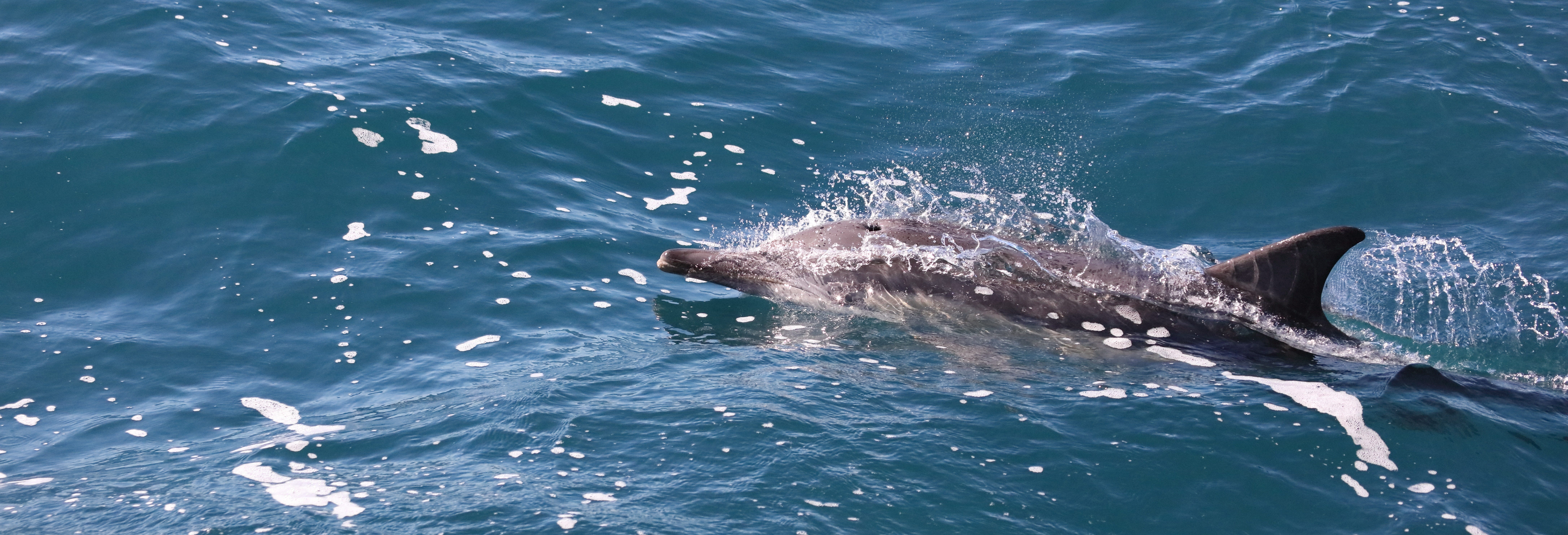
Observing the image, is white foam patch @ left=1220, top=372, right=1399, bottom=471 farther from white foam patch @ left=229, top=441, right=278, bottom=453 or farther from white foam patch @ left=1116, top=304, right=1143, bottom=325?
white foam patch @ left=229, top=441, right=278, bottom=453

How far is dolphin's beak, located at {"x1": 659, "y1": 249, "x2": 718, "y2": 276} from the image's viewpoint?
1011 cm

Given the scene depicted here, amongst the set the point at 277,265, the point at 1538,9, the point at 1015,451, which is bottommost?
the point at 277,265

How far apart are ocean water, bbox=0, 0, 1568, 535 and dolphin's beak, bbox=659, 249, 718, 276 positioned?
1.31 feet

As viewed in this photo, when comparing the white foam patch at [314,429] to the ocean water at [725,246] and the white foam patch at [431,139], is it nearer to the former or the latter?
the ocean water at [725,246]

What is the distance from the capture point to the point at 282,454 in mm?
7113

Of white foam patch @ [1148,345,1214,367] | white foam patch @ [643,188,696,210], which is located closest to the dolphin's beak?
white foam patch @ [643,188,696,210]

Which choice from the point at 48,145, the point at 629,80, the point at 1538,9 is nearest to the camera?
the point at 48,145

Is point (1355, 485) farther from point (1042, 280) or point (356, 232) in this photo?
point (356, 232)

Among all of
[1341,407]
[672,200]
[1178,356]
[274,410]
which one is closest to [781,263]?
[672,200]

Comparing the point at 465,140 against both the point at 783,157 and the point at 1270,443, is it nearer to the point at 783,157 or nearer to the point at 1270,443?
the point at 783,157

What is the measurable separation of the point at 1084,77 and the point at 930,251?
21.1 ft

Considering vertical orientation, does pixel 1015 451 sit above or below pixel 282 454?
above

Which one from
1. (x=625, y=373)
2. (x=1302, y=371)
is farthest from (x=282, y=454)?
(x=1302, y=371)

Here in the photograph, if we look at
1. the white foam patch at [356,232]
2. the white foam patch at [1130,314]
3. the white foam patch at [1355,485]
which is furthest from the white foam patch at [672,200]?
the white foam patch at [1355,485]
